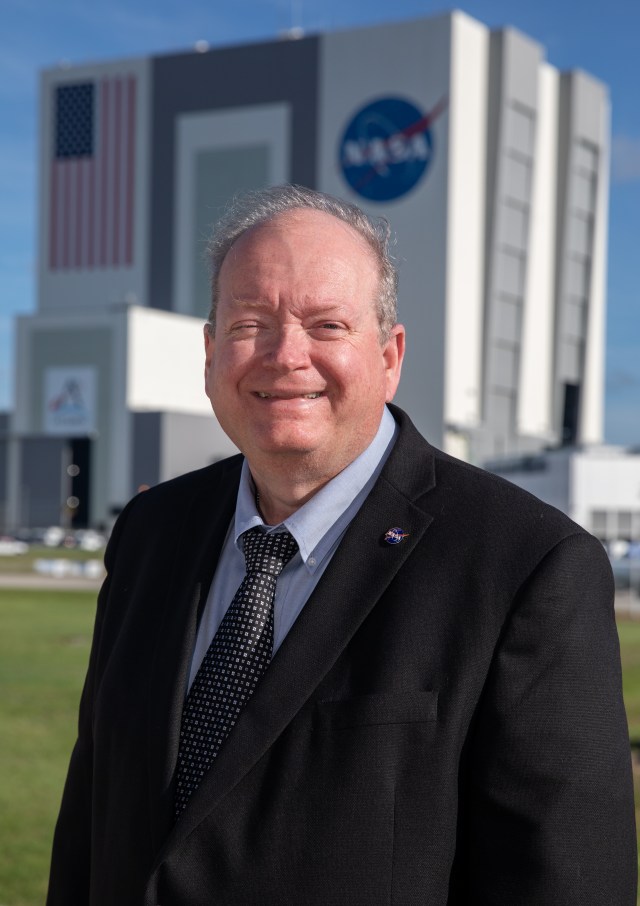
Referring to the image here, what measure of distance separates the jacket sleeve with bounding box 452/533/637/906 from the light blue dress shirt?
41 cm

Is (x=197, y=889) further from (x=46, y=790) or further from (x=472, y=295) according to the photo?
(x=472, y=295)

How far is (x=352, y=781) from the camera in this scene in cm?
204

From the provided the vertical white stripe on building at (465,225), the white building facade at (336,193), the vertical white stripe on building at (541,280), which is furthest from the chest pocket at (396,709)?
the vertical white stripe on building at (541,280)

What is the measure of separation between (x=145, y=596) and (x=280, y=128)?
60.8m

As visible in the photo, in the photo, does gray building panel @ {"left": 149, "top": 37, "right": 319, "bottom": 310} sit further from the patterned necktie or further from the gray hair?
the patterned necktie

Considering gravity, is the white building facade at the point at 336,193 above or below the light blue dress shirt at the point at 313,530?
above

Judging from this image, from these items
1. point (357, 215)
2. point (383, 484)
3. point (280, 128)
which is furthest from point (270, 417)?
point (280, 128)

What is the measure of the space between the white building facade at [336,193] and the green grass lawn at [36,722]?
36.6 m

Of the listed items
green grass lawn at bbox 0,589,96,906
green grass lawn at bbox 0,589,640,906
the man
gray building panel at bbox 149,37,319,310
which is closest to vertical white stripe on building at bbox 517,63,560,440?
gray building panel at bbox 149,37,319,310

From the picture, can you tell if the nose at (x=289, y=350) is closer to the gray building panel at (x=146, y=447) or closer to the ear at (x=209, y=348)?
the ear at (x=209, y=348)

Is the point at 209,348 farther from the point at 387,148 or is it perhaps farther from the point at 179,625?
the point at 387,148

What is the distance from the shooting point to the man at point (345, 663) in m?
2.01

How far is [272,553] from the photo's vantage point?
7.63ft

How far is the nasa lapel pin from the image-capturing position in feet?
7.29
